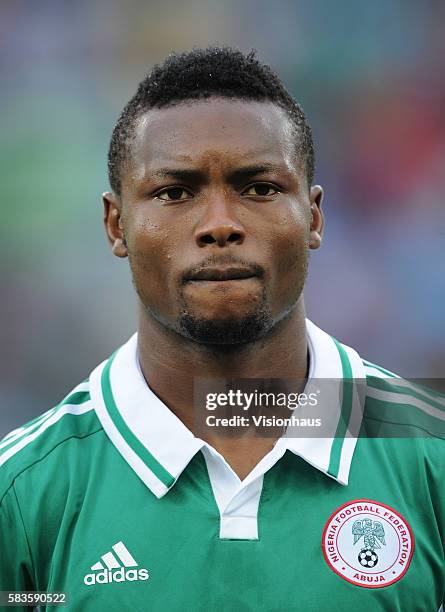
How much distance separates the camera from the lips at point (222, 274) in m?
1.51

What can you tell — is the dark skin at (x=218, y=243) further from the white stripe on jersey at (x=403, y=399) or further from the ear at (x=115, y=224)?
the white stripe on jersey at (x=403, y=399)

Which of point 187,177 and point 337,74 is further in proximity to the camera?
point 337,74

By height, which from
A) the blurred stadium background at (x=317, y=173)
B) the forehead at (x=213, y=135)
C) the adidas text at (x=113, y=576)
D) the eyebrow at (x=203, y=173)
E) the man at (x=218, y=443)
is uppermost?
the blurred stadium background at (x=317, y=173)

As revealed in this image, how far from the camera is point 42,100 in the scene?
211 inches

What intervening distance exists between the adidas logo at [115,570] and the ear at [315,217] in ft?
2.41

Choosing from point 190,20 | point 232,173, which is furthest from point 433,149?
point 232,173

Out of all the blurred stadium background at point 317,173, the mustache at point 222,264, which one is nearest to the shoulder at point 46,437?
the mustache at point 222,264

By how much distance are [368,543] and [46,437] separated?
0.64m

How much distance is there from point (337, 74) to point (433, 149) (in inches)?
30.8

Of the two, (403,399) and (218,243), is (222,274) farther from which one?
(403,399)

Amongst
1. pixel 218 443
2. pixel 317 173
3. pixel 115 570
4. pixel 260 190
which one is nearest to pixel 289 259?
pixel 260 190

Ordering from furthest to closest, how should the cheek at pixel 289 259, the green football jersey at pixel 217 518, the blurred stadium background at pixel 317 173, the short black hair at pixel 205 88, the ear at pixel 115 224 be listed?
the blurred stadium background at pixel 317 173, the ear at pixel 115 224, the short black hair at pixel 205 88, the cheek at pixel 289 259, the green football jersey at pixel 217 518

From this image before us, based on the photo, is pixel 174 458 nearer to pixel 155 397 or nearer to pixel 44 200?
pixel 155 397

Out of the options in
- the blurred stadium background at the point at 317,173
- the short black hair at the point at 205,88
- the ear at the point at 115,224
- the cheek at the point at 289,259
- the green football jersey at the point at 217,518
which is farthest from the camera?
the blurred stadium background at the point at 317,173
